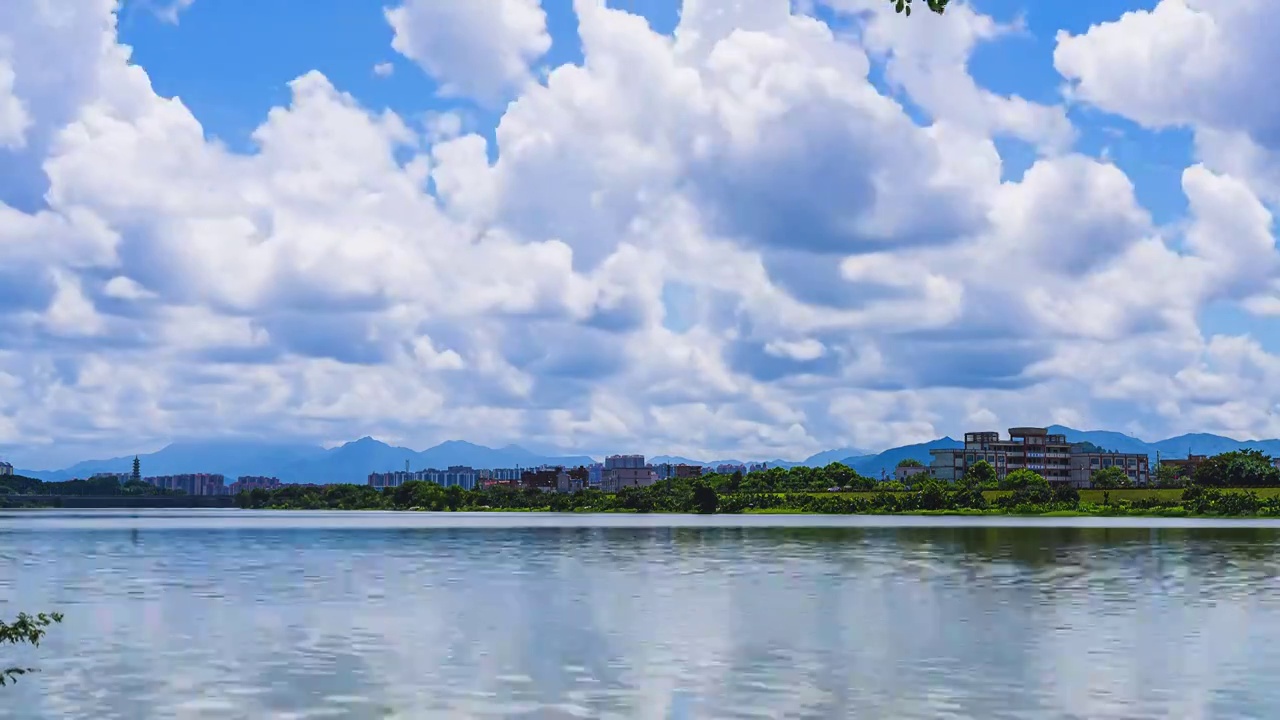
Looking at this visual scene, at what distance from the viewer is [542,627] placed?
43.8m

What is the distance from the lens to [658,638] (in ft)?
133

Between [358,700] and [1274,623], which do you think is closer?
[358,700]

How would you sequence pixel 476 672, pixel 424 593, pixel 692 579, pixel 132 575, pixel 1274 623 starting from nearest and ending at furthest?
pixel 476 672 < pixel 1274 623 < pixel 424 593 < pixel 692 579 < pixel 132 575

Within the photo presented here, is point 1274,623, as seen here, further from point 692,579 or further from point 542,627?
point 692,579

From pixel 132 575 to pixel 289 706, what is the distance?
160ft

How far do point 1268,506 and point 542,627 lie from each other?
574ft

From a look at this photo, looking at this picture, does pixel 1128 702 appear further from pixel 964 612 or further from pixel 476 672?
pixel 964 612

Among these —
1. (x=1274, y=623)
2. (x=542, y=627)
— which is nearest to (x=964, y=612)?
(x=1274, y=623)

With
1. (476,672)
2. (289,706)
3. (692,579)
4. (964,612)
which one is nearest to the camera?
(289,706)

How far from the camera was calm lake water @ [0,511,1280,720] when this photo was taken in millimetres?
28969

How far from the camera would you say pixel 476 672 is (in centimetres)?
3347

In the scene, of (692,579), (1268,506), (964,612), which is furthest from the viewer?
(1268,506)

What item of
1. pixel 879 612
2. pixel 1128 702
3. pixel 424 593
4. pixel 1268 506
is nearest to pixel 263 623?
pixel 424 593

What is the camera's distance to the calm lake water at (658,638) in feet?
95.0
